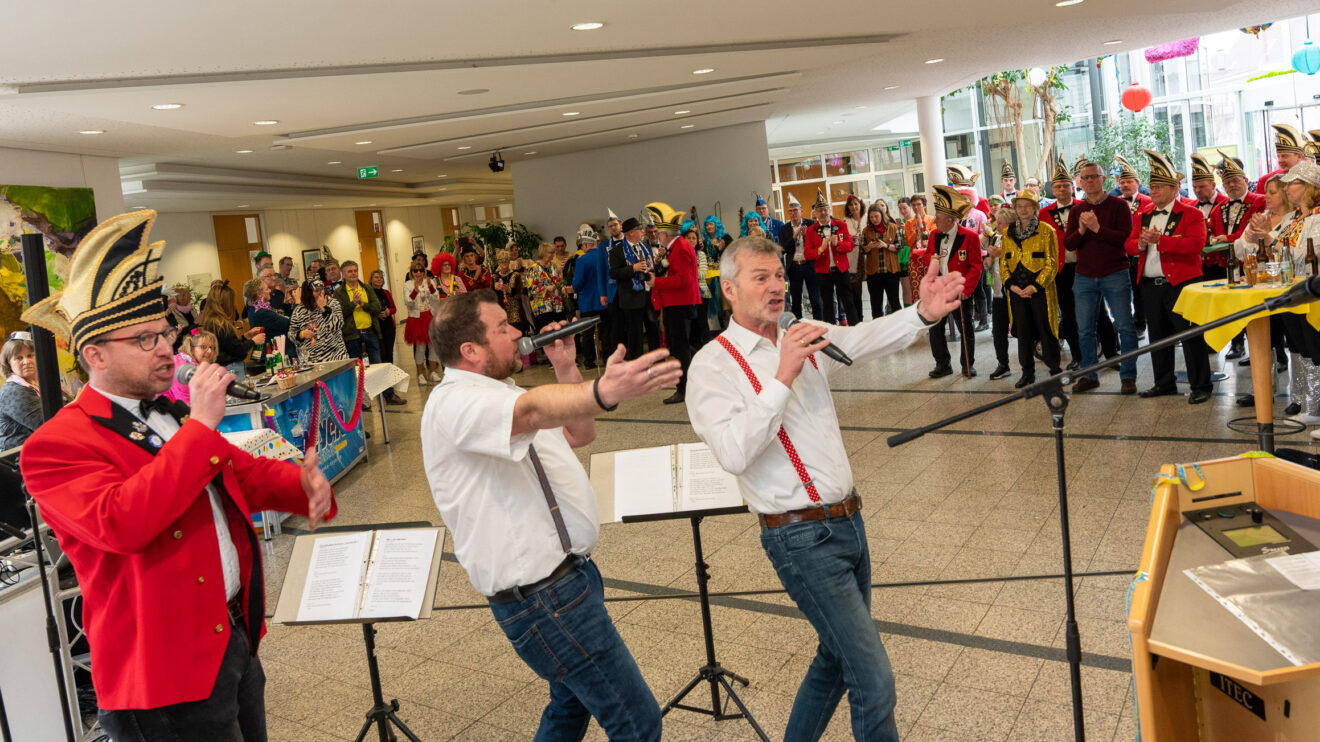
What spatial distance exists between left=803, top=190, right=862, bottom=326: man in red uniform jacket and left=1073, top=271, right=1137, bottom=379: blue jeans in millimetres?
4113

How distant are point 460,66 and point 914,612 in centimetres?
497

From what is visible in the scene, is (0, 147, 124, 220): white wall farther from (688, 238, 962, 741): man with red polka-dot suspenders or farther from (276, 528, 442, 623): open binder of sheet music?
→ (688, 238, 962, 741): man with red polka-dot suspenders

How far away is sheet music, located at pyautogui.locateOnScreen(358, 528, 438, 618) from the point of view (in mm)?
2820

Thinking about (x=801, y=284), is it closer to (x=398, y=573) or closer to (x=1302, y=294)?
(x=398, y=573)

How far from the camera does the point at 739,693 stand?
3.52 meters

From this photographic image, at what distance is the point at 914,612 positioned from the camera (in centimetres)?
404

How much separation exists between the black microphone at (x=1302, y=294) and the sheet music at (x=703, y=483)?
1.57m

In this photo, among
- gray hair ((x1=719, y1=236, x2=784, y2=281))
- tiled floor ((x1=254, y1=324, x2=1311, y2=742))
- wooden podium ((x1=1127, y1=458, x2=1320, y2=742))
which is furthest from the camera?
tiled floor ((x1=254, y1=324, x2=1311, y2=742))

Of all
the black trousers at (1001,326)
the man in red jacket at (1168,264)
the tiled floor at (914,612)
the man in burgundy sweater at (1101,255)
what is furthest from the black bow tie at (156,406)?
the black trousers at (1001,326)

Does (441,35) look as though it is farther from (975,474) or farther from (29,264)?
(975,474)

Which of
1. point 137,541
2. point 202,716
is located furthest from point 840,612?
point 137,541

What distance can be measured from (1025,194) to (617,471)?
5845 mm

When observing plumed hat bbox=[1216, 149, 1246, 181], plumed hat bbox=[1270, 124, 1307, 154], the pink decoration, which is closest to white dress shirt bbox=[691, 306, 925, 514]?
plumed hat bbox=[1216, 149, 1246, 181]

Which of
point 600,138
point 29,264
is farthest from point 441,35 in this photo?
point 600,138
